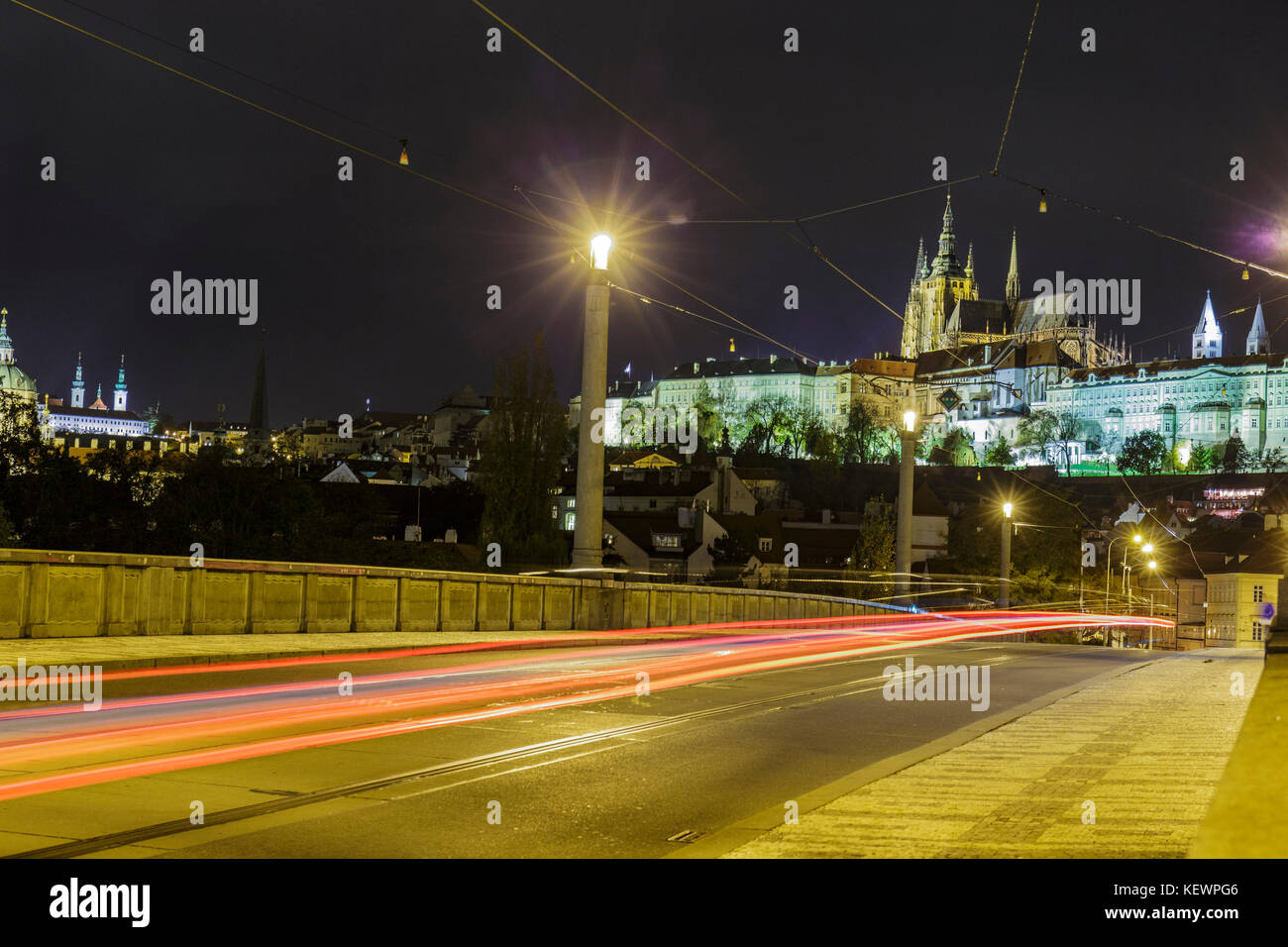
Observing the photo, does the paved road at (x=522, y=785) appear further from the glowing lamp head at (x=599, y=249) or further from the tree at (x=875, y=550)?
the tree at (x=875, y=550)

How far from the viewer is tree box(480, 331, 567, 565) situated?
63.7 meters

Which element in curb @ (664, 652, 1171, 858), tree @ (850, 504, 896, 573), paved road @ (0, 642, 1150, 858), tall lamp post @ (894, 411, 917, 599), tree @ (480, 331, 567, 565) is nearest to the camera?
curb @ (664, 652, 1171, 858)

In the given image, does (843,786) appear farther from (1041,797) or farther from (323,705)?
(323,705)

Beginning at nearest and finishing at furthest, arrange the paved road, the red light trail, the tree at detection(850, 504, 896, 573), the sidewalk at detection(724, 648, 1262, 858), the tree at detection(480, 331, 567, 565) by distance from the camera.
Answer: the sidewalk at detection(724, 648, 1262, 858) < the paved road < the red light trail < the tree at detection(480, 331, 567, 565) < the tree at detection(850, 504, 896, 573)

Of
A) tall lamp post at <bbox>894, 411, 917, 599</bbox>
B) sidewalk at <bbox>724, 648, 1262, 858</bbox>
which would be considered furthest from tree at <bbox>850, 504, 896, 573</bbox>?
sidewalk at <bbox>724, 648, 1262, 858</bbox>

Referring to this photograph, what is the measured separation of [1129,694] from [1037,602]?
70.6 metres

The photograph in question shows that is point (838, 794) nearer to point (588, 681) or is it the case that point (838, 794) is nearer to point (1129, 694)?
point (588, 681)

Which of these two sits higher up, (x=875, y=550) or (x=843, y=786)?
(x=875, y=550)

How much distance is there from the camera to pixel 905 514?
34312 millimetres

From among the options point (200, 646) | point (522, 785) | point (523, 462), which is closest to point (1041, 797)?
point (522, 785)

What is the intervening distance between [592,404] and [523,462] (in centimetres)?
4073

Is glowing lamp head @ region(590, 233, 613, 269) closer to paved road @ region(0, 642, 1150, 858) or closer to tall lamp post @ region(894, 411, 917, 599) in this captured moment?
paved road @ region(0, 642, 1150, 858)

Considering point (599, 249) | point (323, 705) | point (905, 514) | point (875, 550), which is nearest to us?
point (323, 705)
